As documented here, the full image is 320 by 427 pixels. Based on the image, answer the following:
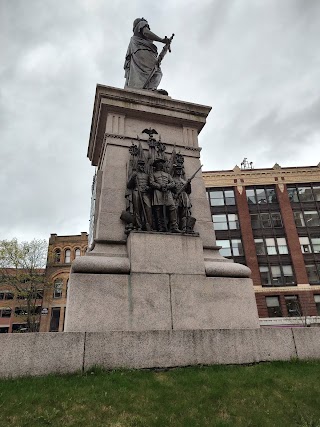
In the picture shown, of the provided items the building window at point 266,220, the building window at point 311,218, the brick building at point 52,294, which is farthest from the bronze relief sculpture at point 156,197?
the building window at point 311,218

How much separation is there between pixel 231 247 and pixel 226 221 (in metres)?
4.08

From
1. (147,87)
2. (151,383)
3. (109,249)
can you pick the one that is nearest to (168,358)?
(151,383)

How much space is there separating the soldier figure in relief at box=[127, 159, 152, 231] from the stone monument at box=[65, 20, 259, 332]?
3 centimetres

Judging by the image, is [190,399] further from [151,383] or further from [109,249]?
[109,249]

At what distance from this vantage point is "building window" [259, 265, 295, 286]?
4253 cm

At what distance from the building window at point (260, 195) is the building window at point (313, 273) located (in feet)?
35.7

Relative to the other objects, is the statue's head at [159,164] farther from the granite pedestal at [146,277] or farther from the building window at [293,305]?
the building window at [293,305]

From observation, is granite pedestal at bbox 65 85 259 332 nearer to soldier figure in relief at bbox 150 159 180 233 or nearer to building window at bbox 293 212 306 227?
soldier figure in relief at bbox 150 159 180 233

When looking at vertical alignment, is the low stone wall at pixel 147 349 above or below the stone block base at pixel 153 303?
below

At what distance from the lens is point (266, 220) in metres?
47.3

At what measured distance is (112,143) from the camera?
9156mm

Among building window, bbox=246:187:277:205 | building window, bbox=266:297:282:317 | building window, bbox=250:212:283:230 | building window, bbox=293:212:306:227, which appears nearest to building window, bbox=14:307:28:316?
building window, bbox=266:297:282:317

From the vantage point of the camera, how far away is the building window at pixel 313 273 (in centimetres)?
4266

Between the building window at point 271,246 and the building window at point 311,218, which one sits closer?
the building window at point 271,246
